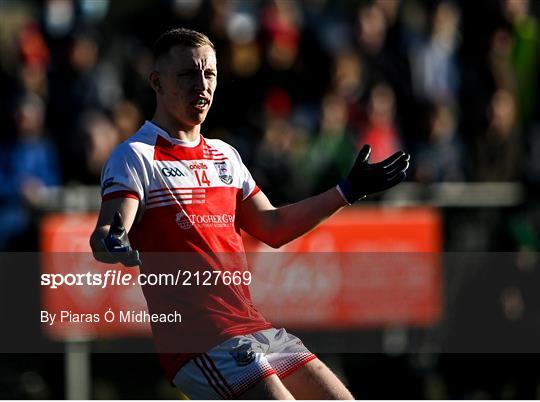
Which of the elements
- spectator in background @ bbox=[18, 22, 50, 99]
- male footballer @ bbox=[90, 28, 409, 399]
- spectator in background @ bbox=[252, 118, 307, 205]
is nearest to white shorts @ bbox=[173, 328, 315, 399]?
male footballer @ bbox=[90, 28, 409, 399]

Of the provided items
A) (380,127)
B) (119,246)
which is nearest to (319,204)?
(119,246)

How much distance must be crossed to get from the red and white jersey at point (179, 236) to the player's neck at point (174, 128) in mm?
27

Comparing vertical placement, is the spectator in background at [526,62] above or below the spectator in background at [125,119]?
above

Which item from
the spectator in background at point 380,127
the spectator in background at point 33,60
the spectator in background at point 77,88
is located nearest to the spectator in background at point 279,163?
the spectator in background at point 380,127

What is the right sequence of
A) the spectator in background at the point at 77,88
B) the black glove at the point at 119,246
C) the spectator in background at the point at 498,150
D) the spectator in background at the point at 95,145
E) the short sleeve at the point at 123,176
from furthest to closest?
the spectator in background at the point at 498,150, the spectator in background at the point at 77,88, the spectator in background at the point at 95,145, the short sleeve at the point at 123,176, the black glove at the point at 119,246

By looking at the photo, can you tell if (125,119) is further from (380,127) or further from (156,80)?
(156,80)

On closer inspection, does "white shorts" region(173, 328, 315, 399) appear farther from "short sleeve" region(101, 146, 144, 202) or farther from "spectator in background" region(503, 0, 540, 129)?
"spectator in background" region(503, 0, 540, 129)

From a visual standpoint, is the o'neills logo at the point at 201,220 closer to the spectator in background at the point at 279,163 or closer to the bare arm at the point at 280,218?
the bare arm at the point at 280,218

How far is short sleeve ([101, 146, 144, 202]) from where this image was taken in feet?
18.9

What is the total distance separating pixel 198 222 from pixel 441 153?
606 centimetres

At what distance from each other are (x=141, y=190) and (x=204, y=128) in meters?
5.02

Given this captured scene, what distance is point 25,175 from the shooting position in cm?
1062

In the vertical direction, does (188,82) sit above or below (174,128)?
above

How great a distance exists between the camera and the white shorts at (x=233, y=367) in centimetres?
586
